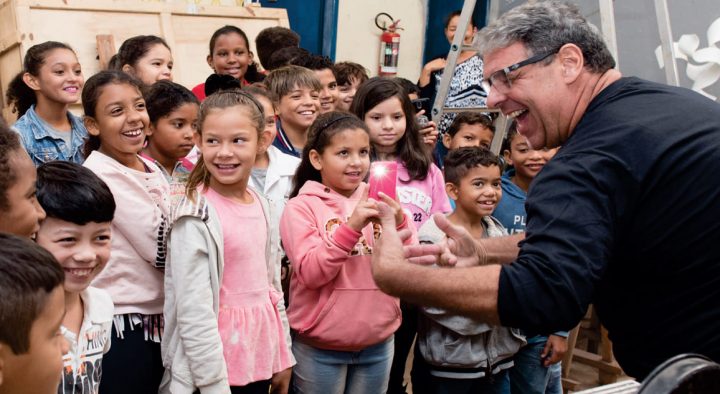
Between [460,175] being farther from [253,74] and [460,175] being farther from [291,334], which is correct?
[253,74]

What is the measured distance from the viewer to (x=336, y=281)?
2.94m

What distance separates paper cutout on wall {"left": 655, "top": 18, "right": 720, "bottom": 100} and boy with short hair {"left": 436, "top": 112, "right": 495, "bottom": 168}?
109cm

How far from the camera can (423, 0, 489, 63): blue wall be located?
8086 millimetres

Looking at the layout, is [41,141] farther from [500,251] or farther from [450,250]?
[500,251]

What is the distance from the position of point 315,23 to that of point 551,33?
17.8 ft

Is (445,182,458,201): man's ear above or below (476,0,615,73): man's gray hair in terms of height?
below

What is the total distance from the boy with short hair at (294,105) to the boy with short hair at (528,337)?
3.57 feet

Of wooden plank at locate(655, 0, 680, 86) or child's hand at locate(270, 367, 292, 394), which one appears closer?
child's hand at locate(270, 367, 292, 394)

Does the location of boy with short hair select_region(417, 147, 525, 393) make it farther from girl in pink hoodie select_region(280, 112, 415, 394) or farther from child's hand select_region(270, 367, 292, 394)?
child's hand select_region(270, 367, 292, 394)

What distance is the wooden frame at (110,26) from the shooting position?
16.3 feet

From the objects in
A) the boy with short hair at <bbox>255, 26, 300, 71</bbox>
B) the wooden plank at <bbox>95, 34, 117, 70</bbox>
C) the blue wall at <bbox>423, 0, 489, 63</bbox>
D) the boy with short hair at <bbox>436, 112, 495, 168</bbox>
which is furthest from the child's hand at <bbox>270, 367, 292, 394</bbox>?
the blue wall at <bbox>423, 0, 489, 63</bbox>

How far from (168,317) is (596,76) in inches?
62.4

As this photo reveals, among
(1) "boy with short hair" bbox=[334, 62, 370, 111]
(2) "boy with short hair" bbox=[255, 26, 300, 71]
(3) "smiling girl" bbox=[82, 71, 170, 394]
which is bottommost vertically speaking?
(3) "smiling girl" bbox=[82, 71, 170, 394]

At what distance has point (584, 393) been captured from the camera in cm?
195
